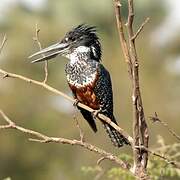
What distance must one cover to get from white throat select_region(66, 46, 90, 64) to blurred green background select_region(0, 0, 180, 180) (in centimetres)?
874

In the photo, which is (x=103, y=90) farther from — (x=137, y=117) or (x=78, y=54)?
(x=137, y=117)

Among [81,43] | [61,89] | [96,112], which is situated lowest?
[96,112]

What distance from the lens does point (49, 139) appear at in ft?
14.8

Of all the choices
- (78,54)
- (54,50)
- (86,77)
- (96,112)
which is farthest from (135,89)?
(78,54)

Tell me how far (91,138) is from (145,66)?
7.18 m

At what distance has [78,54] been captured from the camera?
22.8 ft

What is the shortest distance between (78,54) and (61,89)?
63.3ft

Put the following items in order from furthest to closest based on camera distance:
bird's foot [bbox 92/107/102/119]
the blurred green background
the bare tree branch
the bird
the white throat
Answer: the blurred green background → the white throat → the bird → bird's foot [bbox 92/107/102/119] → the bare tree branch

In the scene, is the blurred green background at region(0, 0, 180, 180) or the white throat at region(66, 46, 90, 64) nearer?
the white throat at region(66, 46, 90, 64)

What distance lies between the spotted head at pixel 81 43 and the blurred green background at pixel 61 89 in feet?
28.7

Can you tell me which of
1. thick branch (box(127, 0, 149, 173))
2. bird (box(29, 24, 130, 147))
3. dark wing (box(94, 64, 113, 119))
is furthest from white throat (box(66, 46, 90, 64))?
thick branch (box(127, 0, 149, 173))

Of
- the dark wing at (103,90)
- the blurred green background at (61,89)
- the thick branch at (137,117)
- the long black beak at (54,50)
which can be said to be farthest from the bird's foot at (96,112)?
the blurred green background at (61,89)

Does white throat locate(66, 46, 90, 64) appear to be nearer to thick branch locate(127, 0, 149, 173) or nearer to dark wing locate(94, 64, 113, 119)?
dark wing locate(94, 64, 113, 119)

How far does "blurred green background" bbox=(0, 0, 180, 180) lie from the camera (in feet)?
69.4
